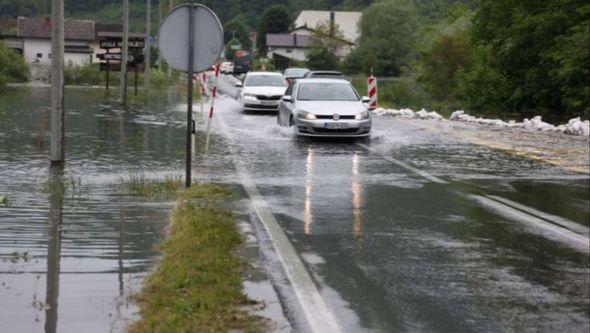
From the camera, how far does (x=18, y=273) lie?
297 inches

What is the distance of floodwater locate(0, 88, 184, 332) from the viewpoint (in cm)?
649

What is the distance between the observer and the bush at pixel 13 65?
55.9 m

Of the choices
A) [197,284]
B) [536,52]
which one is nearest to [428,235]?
[197,284]

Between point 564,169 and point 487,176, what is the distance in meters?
1.65

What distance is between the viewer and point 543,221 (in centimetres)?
1006

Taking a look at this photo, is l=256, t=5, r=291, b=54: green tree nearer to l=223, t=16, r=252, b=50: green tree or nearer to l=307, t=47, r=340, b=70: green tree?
l=223, t=16, r=252, b=50: green tree

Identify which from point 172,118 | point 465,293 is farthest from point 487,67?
point 465,293

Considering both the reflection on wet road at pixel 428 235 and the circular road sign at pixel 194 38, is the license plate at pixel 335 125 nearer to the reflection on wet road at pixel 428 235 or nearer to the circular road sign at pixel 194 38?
the reflection on wet road at pixel 428 235

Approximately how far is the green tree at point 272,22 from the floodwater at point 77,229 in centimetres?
14143

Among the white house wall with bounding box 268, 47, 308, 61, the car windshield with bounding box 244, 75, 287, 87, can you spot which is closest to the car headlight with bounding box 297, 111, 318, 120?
the car windshield with bounding box 244, 75, 287, 87

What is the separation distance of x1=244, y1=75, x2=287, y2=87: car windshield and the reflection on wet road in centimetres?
1522

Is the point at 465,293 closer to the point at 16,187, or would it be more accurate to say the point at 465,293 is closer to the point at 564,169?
the point at 16,187

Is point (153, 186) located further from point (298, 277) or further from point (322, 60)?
point (322, 60)

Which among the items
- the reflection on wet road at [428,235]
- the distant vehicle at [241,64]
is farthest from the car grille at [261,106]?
the distant vehicle at [241,64]
